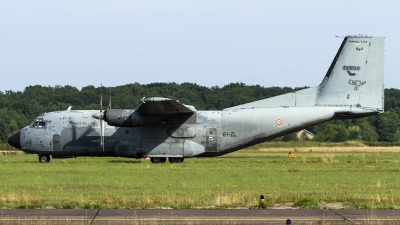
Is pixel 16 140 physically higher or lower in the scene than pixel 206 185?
higher

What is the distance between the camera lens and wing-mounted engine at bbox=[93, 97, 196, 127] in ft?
110

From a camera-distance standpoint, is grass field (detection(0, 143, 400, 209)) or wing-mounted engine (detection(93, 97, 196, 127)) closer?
grass field (detection(0, 143, 400, 209))

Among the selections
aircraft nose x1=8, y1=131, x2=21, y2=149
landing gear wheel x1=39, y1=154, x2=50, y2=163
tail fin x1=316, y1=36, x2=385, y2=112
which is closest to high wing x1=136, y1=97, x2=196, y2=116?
landing gear wheel x1=39, y1=154, x2=50, y2=163

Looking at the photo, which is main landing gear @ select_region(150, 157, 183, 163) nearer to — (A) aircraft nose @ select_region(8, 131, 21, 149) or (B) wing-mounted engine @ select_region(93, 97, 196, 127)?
(B) wing-mounted engine @ select_region(93, 97, 196, 127)

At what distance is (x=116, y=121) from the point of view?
111ft

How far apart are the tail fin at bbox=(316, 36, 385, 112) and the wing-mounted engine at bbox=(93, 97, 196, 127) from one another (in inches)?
308

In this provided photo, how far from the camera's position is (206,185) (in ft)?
77.0

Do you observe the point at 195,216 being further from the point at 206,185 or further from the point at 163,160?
the point at 163,160

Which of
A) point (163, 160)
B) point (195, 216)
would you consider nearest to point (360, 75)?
point (163, 160)

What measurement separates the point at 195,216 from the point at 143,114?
63.0 feet

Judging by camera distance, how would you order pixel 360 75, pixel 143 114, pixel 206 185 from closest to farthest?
pixel 206 185 < pixel 143 114 < pixel 360 75

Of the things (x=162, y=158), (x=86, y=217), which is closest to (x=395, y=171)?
(x=162, y=158)

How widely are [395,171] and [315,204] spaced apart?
13.8m

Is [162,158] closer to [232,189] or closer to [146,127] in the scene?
[146,127]
